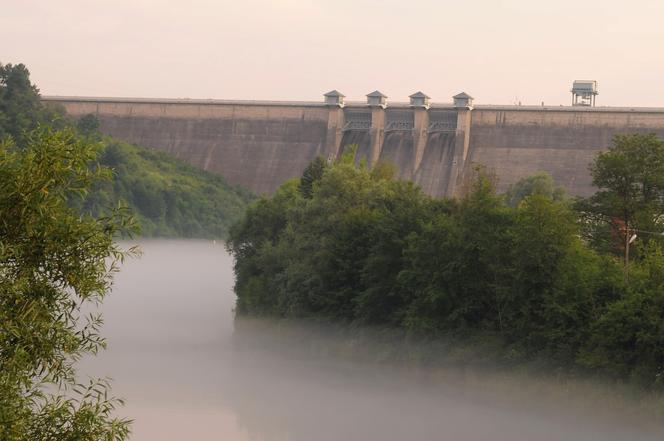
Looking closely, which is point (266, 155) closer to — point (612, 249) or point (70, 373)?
point (612, 249)

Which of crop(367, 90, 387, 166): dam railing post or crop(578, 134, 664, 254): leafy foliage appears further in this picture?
crop(367, 90, 387, 166): dam railing post

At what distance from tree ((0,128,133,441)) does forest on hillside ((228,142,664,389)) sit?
15988 millimetres

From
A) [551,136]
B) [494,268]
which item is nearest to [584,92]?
[551,136]

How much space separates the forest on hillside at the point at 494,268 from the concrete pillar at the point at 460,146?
3144 centimetres

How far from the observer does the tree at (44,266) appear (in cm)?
838

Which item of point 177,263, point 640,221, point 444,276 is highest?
point 640,221

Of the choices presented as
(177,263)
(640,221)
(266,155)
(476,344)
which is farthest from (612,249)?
(266,155)

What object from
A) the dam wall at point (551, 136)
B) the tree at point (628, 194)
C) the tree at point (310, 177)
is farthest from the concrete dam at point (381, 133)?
the tree at point (628, 194)

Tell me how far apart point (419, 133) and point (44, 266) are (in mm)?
63352

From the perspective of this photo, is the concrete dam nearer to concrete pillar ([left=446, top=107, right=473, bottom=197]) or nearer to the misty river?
concrete pillar ([left=446, top=107, right=473, bottom=197])

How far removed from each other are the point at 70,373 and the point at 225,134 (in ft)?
230

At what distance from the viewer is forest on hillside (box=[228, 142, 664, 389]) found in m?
24.2

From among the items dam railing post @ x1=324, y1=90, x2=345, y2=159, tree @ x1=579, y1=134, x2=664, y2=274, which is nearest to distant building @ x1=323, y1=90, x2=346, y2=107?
dam railing post @ x1=324, y1=90, x2=345, y2=159

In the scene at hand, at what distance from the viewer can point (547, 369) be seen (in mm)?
25281
